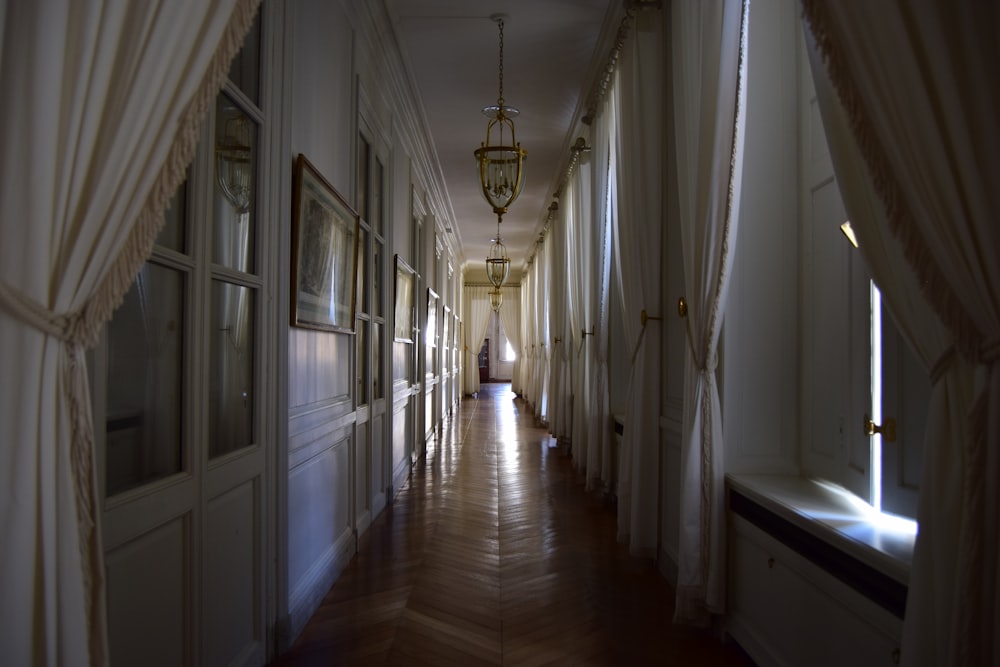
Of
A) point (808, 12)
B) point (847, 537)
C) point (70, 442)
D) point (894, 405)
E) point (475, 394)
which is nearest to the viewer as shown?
point (70, 442)

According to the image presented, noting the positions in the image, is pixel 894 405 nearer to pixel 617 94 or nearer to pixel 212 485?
pixel 212 485

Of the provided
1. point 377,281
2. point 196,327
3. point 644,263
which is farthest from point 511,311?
point 196,327

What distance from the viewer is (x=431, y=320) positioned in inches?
304

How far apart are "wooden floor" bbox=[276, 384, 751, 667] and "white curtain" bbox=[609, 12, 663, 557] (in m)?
0.34

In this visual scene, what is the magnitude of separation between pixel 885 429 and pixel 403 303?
4218 mm

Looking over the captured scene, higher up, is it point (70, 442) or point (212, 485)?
point (70, 442)

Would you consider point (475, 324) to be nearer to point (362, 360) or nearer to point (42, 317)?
point (362, 360)

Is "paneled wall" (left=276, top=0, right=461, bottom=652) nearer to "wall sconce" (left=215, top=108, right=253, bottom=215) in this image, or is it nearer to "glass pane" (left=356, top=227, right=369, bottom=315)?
"glass pane" (left=356, top=227, right=369, bottom=315)

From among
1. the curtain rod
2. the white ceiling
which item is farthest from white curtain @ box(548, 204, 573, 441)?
the white ceiling

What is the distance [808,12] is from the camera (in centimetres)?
138

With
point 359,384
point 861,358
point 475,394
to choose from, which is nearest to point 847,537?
point 861,358

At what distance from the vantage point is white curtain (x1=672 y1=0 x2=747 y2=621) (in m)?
2.37

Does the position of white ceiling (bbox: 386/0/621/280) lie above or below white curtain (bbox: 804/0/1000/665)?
above

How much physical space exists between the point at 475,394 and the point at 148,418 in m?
15.3
